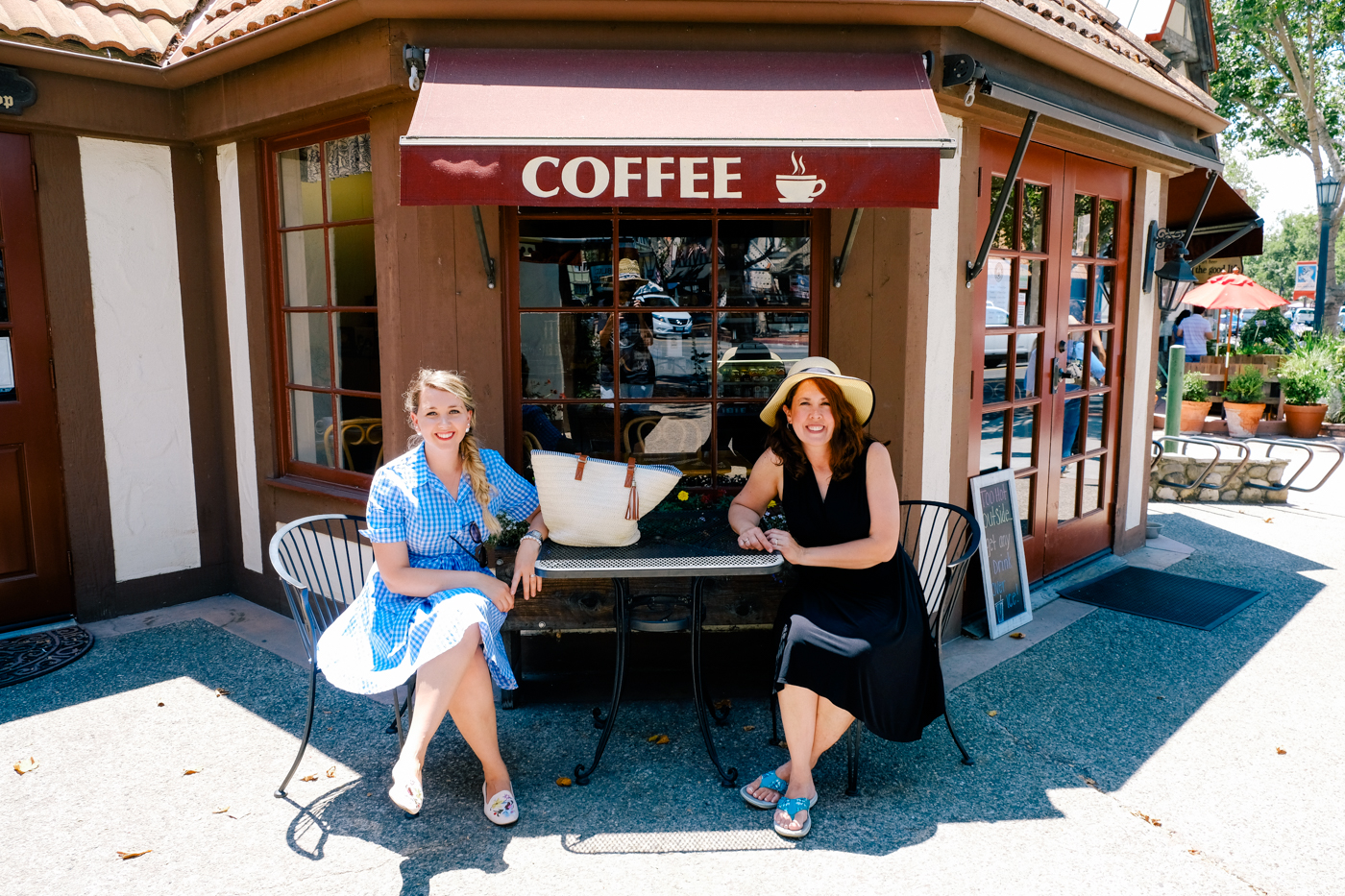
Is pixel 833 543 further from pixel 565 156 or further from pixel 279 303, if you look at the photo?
pixel 279 303

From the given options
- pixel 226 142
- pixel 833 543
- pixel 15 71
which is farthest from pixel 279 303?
pixel 833 543

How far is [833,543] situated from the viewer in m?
3.24

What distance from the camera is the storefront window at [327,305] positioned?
14.5ft

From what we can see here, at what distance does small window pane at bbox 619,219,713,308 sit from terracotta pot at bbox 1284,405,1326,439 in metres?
11.5

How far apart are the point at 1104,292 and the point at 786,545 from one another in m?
3.73

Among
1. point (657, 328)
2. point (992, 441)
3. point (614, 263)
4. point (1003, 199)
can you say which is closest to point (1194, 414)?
point (992, 441)

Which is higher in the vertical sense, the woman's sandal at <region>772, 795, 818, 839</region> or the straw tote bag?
the straw tote bag

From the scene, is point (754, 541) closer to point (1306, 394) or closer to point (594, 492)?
point (594, 492)

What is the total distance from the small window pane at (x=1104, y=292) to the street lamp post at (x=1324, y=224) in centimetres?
1153

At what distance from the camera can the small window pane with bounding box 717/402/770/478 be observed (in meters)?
4.29

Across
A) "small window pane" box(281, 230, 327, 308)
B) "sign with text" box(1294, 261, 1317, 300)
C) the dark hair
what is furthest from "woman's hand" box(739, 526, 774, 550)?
"sign with text" box(1294, 261, 1317, 300)

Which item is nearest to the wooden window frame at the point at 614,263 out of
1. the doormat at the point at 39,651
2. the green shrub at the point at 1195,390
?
the doormat at the point at 39,651

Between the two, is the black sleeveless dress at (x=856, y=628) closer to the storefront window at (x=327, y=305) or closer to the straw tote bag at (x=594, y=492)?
the straw tote bag at (x=594, y=492)

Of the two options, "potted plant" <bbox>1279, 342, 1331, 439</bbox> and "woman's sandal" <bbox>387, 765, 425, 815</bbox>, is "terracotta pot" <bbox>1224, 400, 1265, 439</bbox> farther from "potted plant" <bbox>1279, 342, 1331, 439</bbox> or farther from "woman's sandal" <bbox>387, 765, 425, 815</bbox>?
"woman's sandal" <bbox>387, 765, 425, 815</bbox>
